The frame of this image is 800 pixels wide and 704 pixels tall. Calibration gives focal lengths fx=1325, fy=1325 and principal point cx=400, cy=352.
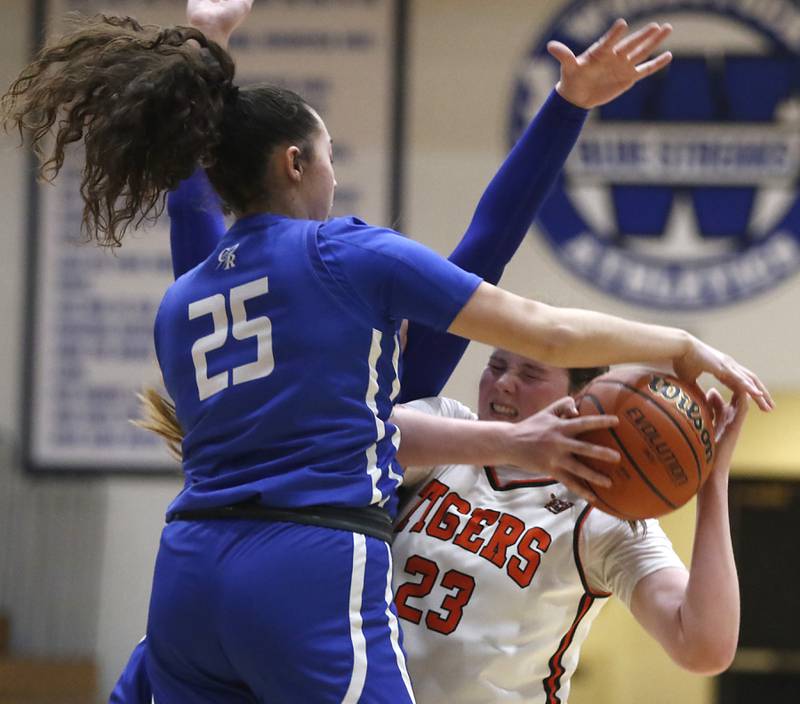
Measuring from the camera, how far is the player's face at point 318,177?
7.16ft

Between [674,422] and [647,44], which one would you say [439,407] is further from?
[647,44]

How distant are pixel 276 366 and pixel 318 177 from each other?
14.2 inches

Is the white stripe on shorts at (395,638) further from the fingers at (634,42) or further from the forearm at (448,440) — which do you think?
the fingers at (634,42)

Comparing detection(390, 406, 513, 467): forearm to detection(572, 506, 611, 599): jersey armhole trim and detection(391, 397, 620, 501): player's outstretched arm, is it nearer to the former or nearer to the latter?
detection(391, 397, 620, 501): player's outstretched arm

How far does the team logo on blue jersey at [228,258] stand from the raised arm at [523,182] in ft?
2.16

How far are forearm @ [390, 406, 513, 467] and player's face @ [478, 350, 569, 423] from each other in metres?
0.52

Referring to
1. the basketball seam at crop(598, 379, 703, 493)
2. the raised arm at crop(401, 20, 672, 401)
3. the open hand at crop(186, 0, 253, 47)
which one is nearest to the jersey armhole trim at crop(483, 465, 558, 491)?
the raised arm at crop(401, 20, 672, 401)

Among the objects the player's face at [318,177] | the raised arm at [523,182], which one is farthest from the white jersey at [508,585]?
the player's face at [318,177]

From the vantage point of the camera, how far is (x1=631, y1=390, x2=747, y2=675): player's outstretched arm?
7.52 ft

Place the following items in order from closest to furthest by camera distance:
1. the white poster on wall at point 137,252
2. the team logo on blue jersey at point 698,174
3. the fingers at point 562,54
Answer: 1. the fingers at point 562,54
2. the team logo on blue jersey at point 698,174
3. the white poster on wall at point 137,252

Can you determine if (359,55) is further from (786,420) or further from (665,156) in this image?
(786,420)

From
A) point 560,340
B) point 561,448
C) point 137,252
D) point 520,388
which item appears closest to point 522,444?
point 561,448

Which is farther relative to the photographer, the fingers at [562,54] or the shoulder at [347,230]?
the fingers at [562,54]

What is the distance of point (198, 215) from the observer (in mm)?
2654
